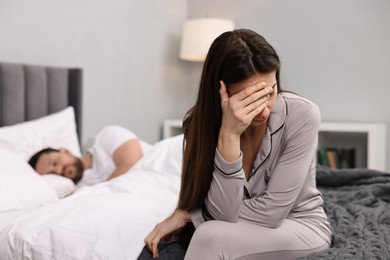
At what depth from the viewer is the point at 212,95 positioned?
1.42m

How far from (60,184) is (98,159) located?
1.46 ft

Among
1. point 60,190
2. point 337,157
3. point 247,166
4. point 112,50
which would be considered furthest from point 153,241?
point 337,157

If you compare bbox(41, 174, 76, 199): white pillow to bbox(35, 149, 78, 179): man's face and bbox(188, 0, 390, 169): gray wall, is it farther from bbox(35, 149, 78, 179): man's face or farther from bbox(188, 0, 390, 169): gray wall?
bbox(188, 0, 390, 169): gray wall

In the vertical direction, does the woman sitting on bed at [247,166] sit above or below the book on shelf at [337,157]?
above

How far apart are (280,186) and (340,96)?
9.15 feet

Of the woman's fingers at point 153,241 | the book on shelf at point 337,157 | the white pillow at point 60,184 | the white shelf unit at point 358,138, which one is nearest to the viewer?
the woman's fingers at point 153,241

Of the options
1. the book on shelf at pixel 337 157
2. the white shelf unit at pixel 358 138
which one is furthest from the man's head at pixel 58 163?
the book on shelf at pixel 337 157

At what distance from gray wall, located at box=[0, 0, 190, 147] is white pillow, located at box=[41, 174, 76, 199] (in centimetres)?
71

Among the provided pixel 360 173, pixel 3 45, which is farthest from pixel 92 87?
pixel 360 173

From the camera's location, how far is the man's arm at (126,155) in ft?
8.30

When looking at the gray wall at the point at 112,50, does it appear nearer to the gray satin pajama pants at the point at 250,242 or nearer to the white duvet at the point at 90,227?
the white duvet at the point at 90,227

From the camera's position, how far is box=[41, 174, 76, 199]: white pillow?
7.36 ft

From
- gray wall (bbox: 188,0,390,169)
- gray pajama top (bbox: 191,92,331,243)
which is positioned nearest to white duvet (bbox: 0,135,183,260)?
gray pajama top (bbox: 191,92,331,243)

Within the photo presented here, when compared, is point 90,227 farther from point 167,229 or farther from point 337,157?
point 337,157
